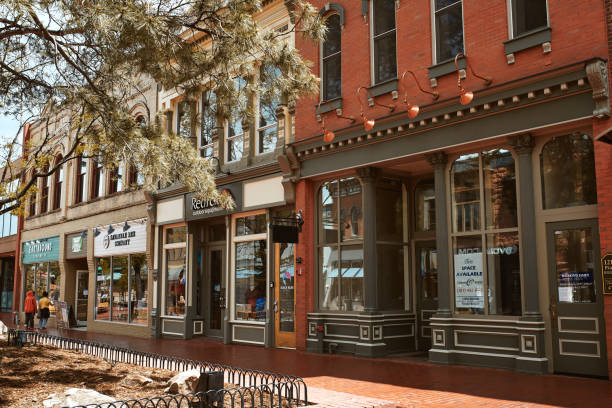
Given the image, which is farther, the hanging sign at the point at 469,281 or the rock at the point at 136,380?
the hanging sign at the point at 469,281

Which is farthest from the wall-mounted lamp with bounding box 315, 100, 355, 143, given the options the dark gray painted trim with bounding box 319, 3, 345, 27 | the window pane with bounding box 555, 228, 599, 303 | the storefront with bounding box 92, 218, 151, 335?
the storefront with bounding box 92, 218, 151, 335

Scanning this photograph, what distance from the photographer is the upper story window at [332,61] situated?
553 inches

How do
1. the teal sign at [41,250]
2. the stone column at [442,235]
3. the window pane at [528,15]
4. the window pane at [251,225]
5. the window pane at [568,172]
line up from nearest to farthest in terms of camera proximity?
the window pane at [568,172] → the window pane at [528,15] → the stone column at [442,235] → the window pane at [251,225] → the teal sign at [41,250]

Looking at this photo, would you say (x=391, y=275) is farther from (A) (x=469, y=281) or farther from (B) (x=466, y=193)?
(B) (x=466, y=193)

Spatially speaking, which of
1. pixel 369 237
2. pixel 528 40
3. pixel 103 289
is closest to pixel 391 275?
pixel 369 237

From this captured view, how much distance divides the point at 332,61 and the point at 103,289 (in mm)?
13371

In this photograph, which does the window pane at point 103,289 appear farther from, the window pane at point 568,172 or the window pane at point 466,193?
the window pane at point 568,172

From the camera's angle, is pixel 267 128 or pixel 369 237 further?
pixel 267 128

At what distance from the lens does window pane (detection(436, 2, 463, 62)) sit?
11531 millimetres

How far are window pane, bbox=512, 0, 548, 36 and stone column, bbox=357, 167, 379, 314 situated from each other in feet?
13.5

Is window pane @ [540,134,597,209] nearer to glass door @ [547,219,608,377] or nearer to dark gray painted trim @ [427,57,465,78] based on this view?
glass door @ [547,219,608,377]

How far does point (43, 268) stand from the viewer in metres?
27.3

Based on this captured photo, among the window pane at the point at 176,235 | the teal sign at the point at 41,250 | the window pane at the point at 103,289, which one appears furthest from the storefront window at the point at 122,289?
the teal sign at the point at 41,250

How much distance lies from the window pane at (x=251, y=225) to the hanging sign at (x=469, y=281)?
5909mm
